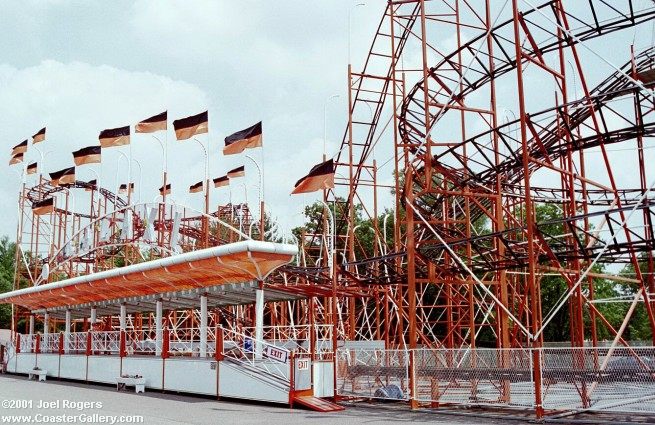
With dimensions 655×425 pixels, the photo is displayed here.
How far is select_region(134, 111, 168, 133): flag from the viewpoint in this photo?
32.5 metres

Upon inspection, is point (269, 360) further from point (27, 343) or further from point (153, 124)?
point (27, 343)

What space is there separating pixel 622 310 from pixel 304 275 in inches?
1159

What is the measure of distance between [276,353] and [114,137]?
17952 millimetres

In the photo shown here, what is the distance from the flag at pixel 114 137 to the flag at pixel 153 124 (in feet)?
5.70

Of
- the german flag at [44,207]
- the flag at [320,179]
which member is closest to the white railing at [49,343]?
the german flag at [44,207]

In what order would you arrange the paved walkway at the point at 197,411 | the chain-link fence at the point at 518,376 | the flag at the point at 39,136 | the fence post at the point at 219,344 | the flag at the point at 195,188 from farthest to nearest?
the flag at the point at 195,188, the flag at the point at 39,136, the fence post at the point at 219,344, the paved walkway at the point at 197,411, the chain-link fence at the point at 518,376

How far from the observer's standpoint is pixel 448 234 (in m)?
22.3

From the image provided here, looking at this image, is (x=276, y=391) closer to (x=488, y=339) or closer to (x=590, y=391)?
(x=590, y=391)

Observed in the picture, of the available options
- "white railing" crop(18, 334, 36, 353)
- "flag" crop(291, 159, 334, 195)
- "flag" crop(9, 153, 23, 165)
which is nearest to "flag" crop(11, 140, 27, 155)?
"flag" crop(9, 153, 23, 165)

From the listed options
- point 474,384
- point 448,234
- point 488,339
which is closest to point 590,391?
point 474,384

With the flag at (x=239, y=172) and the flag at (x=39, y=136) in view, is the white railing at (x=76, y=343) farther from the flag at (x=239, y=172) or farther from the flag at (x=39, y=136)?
the flag at (x=39, y=136)

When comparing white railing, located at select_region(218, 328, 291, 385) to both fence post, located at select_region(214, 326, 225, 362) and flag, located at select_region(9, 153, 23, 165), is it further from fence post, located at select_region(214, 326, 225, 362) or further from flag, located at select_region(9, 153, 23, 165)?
flag, located at select_region(9, 153, 23, 165)

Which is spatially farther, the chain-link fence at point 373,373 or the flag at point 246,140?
the flag at point 246,140

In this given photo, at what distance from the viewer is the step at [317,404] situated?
18062 mm
